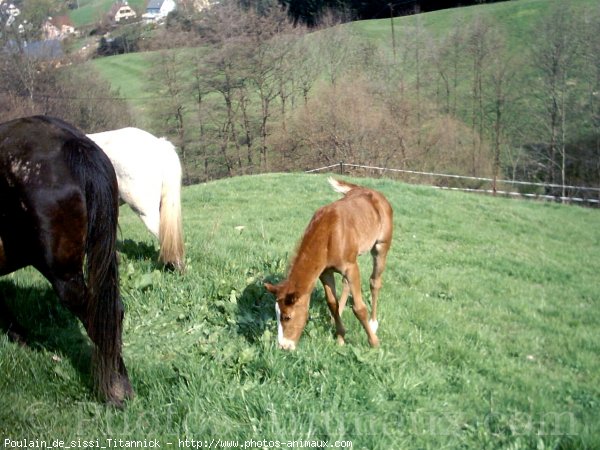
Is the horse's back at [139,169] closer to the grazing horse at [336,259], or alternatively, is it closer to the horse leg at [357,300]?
the grazing horse at [336,259]

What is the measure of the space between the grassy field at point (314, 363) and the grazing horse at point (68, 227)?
0.38m

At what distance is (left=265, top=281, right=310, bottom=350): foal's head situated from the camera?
3846mm

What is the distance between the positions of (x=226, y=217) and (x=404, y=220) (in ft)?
13.2

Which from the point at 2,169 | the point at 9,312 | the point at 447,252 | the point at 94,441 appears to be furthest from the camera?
the point at 447,252

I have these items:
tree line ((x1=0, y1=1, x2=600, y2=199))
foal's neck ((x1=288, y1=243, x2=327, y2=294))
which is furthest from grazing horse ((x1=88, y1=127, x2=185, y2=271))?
tree line ((x1=0, y1=1, x2=600, y2=199))

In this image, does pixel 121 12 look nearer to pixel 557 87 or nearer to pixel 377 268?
pixel 557 87

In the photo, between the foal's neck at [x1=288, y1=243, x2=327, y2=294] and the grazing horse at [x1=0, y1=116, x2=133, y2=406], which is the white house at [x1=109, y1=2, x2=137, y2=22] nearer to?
the grazing horse at [x1=0, y1=116, x2=133, y2=406]

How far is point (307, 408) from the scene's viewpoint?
125 inches

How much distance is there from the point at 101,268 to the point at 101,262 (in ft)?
0.14

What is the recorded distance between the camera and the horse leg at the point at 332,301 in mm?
4371

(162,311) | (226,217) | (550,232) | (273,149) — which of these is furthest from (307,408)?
(273,149)

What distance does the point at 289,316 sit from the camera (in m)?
3.84

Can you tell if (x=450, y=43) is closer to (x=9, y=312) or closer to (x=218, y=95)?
(x=218, y=95)

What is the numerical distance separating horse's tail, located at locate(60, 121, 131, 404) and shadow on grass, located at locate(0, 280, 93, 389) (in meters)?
0.26
